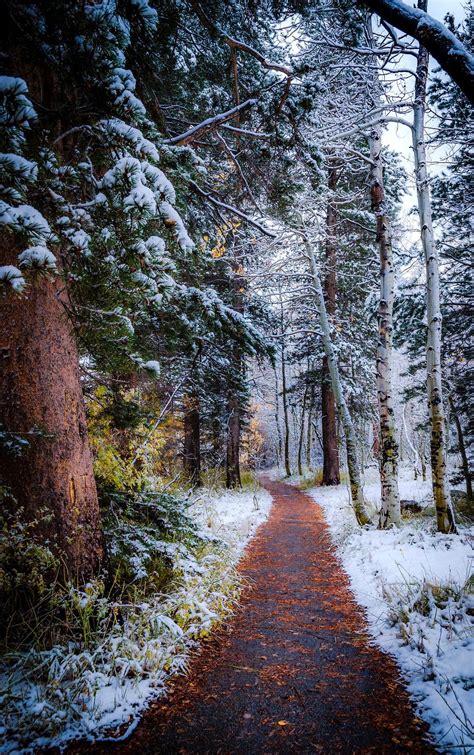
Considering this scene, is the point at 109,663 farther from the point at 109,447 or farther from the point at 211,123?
the point at 211,123

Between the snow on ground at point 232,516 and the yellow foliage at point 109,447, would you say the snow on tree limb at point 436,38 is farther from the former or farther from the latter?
the snow on ground at point 232,516

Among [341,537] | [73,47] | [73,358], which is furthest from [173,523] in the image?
[73,47]

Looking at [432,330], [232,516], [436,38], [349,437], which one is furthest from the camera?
[232,516]

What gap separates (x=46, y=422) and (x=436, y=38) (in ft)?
13.1

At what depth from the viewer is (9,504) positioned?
3176 mm

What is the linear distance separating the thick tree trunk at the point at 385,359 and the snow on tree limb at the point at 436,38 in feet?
Answer: 18.7

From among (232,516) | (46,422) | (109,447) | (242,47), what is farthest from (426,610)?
(242,47)

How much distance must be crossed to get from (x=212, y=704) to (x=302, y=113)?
578cm

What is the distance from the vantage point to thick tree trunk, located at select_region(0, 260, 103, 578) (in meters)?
3.17

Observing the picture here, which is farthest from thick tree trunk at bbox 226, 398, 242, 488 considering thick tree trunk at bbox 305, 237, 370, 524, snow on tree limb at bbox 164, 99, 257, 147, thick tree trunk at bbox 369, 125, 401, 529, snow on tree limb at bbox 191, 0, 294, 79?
snow on tree limb at bbox 191, 0, 294, 79

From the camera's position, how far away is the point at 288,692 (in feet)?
9.80

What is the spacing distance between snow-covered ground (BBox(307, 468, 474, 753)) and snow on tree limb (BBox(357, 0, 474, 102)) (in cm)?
388

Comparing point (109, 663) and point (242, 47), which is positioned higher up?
point (242, 47)

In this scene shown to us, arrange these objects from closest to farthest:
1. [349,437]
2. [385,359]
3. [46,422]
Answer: [46,422] < [385,359] < [349,437]
